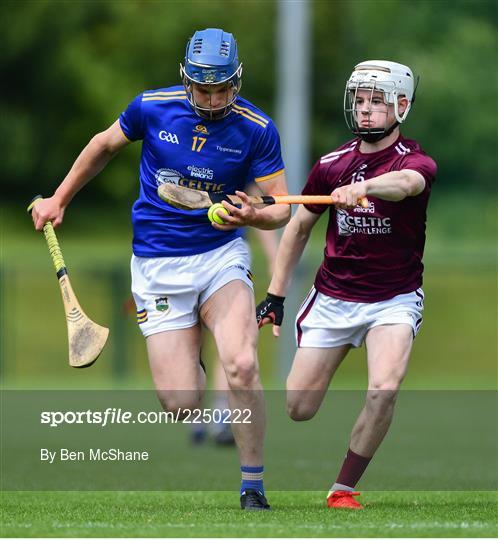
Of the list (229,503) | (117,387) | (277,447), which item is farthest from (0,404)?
(229,503)

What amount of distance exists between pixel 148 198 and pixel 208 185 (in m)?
0.38

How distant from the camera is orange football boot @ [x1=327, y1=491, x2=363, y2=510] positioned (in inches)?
287

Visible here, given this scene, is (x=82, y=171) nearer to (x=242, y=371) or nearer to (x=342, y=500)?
(x=242, y=371)

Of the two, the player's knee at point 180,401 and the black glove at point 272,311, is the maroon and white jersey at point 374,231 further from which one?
the player's knee at point 180,401

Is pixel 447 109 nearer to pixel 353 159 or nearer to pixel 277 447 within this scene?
pixel 277 447

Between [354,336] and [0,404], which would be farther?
[0,404]

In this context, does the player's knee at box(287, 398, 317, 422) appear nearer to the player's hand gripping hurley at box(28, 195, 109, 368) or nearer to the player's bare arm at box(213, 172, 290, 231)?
the player's bare arm at box(213, 172, 290, 231)

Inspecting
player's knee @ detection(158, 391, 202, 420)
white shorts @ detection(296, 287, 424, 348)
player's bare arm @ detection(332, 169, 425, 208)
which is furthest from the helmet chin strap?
player's knee @ detection(158, 391, 202, 420)

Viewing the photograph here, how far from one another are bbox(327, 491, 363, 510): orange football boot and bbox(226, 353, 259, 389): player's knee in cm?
74

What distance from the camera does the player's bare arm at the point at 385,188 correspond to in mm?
6844

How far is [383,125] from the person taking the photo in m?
7.41

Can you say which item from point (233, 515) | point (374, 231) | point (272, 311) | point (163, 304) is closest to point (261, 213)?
point (374, 231)

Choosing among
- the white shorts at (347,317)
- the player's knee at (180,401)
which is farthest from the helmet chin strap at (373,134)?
the player's knee at (180,401)

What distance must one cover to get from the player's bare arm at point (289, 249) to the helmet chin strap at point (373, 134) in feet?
1.62
